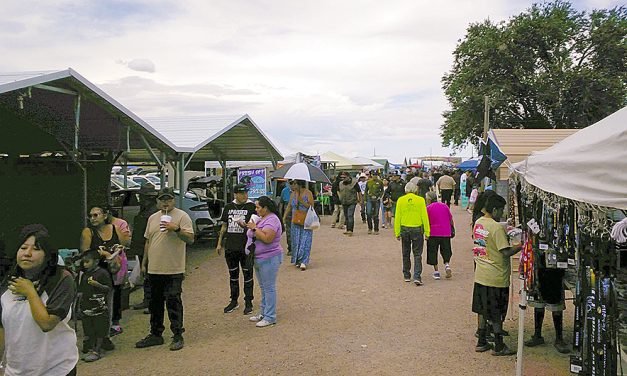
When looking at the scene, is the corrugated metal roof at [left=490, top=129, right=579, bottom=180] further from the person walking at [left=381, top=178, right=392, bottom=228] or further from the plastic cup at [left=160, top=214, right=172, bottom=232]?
the person walking at [left=381, top=178, right=392, bottom=228]

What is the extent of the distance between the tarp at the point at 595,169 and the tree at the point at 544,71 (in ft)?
85.7

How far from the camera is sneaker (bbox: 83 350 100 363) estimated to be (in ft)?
18.8

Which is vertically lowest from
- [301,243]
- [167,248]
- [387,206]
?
[301,243]

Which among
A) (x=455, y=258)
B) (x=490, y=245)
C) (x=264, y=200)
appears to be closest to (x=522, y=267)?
(x=490, y=245)

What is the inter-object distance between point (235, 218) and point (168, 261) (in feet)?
4.91

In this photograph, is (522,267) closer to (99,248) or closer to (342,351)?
(342,351)

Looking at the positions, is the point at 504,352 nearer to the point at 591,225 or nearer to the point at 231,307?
the point at 591,225

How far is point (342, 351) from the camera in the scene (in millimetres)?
6008

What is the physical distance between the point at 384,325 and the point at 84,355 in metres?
3.50

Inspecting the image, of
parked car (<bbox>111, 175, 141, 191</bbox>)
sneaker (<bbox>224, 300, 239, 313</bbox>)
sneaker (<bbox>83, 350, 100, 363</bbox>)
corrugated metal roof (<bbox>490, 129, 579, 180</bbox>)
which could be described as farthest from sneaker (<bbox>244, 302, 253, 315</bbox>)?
parked car (<bbox>111, 175, 141, 191</bbox>)

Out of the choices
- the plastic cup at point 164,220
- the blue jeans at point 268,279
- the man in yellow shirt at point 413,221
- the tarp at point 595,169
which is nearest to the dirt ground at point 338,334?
the blue jeans at point 268,279

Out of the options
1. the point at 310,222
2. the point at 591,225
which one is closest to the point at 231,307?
the point at 310,222

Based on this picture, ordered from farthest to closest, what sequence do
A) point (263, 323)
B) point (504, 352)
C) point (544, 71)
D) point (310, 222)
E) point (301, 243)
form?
point (544, 71)
point (301, 243)
point (310, 222)
point (263, 323)
point (504, 352)

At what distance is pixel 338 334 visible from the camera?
6.62 m
